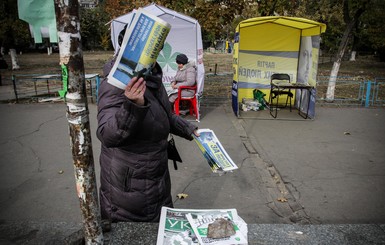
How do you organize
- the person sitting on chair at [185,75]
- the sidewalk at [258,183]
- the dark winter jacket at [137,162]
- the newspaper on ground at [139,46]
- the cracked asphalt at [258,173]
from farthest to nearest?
the person sitting on chair at [185,75]
the cracked asphalt at [258,173]
the sidewalk at [258,183]
the dark winter jacket at [137,162]
the newspaper on ground at [139,46]

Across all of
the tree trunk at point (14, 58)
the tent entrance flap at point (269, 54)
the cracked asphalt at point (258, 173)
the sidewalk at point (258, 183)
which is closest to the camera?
the sidewalk at point (258, 183)

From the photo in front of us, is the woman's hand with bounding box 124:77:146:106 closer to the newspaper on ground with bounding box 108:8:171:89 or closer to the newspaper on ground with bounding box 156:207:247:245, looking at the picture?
the newspaper on ground with bounding box 108:8:171:89

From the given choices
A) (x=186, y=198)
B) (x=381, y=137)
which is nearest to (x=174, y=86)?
(x=186, y=198)

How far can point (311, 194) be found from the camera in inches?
178

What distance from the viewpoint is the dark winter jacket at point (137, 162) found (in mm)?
1861

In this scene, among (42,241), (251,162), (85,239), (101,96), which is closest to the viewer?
(85,239)

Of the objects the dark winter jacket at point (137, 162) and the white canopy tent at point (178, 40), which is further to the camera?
the white canopy tent at point (178, 40)

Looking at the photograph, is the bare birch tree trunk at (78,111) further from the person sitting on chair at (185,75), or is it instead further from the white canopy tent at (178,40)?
the white canopy tent at (178,40)

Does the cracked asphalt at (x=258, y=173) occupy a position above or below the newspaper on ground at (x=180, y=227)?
below

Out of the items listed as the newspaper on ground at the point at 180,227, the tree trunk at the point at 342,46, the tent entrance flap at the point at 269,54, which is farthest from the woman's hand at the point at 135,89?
the tree trunk at the point at 342,46

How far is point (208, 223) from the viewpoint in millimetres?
1909

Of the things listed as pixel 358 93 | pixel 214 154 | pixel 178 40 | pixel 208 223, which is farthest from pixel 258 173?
pixel 358 93

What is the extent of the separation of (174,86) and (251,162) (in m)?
3.43

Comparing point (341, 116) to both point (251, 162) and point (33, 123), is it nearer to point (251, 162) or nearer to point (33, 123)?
point (251, 162)
